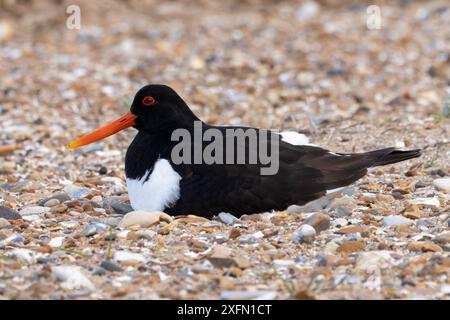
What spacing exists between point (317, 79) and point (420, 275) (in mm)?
6236

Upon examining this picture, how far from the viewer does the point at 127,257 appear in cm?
461

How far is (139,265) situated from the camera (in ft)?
14.9

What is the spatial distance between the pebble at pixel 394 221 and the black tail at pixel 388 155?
676mm

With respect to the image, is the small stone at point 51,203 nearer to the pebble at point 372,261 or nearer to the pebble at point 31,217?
the pebble at point 31,217

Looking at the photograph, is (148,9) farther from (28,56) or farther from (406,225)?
(406,225)

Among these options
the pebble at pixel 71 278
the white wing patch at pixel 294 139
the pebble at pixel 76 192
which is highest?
the white wing patch at pixel 294 139

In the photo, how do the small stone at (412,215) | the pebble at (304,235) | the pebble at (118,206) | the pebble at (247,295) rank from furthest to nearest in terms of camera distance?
the pebble at (118,206)
the small stone at (412,215)
the pebble at (304,235)
the pebble at (247,295)

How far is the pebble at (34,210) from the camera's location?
569 centimetres

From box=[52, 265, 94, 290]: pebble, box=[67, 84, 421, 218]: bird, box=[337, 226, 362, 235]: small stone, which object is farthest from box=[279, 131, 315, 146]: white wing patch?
box=[52, 265, 94, 290]: pebble

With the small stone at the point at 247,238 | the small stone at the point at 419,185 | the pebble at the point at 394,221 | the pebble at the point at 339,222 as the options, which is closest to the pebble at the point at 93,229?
the small stone at the point at 247,238

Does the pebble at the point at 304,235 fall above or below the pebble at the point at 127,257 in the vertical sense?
above

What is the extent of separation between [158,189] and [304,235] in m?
1.10

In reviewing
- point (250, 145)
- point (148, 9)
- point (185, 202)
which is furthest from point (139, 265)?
point (148, 9)

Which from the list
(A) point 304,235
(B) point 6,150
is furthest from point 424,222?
(B) point 6,150
